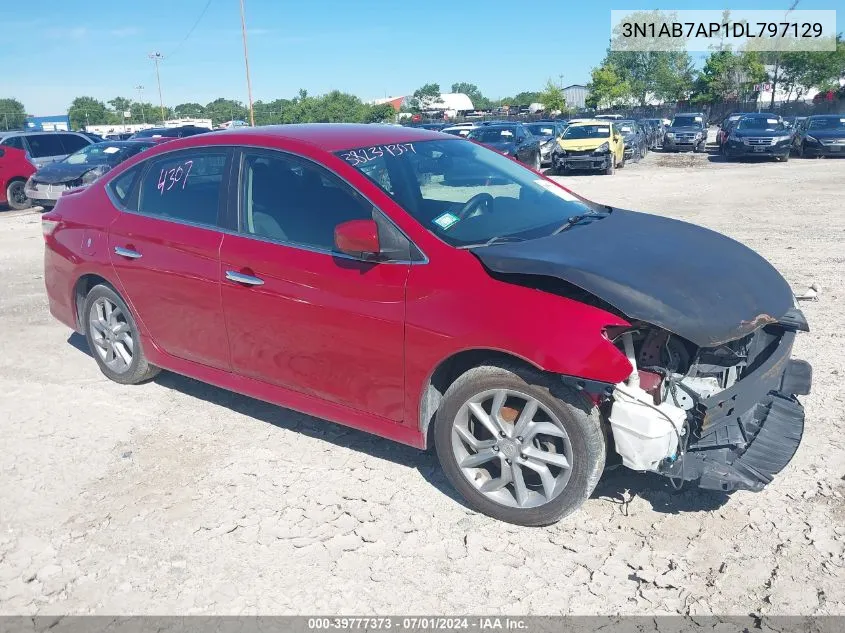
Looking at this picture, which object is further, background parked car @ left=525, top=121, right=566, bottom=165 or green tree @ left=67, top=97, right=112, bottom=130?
green tree @ left=67, top=97, right=112, bottom=130

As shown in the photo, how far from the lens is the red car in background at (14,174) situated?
16.7 metres

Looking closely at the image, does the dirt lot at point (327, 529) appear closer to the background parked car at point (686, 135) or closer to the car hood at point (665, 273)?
the car hood at point (665, 273)

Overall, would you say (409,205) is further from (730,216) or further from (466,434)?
(730,216)

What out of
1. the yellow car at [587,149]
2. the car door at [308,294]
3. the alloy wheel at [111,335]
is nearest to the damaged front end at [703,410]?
the car door at [308,294]

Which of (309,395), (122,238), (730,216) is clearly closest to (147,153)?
(122,238)

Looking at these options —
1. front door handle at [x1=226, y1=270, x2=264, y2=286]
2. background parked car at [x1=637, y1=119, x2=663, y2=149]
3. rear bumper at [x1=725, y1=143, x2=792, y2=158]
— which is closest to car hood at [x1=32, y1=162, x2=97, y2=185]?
front door handle at [x1=226, y1=270, x2=264, y2=286]

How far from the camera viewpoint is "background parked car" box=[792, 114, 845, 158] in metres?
25.0

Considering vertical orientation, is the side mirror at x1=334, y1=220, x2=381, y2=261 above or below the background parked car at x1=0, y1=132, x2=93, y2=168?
below

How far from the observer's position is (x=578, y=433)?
10.2 ft

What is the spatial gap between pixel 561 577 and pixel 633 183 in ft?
55.5

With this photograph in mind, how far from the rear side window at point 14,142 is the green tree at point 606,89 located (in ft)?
191

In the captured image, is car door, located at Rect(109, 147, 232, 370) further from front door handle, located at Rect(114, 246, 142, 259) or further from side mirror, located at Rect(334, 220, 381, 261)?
side mirror, located at Rect(334, 220, 381, 261)

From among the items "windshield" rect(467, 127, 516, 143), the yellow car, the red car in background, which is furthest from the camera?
the yellow car

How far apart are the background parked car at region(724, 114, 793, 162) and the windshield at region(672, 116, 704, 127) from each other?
5.17 m
